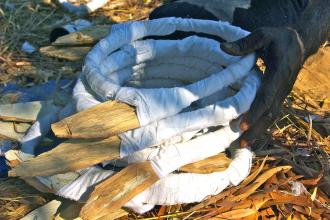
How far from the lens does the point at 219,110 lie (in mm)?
1661

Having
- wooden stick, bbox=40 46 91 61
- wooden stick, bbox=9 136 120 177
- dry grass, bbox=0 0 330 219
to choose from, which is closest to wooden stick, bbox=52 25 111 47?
wooden stick, bbox=40 46 91 61

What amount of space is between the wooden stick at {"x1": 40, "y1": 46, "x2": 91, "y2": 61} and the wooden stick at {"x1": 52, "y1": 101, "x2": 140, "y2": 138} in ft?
3.12

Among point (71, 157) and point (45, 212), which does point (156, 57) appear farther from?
point (45, 212)

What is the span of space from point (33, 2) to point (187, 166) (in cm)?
219

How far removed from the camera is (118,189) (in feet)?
5.34

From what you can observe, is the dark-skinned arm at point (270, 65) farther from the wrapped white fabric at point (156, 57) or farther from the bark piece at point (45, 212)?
the bark piece at point (45, 212)

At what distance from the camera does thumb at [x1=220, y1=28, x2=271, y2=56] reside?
1.75 meters

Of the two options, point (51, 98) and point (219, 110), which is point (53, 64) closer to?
point (51, 98)

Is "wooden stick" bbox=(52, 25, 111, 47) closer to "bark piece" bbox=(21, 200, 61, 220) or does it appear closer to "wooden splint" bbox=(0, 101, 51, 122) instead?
"wooden splint" bbox=(0, 101, 51, 122)

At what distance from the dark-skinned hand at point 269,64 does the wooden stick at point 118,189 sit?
366 millimetres

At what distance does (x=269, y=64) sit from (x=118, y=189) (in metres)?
0.64

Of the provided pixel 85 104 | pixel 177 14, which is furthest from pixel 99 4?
pixel 85 104

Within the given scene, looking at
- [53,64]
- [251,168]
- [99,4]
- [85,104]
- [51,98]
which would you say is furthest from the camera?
[99,4]

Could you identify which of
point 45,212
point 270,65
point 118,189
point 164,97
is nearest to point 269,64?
point 270,65
